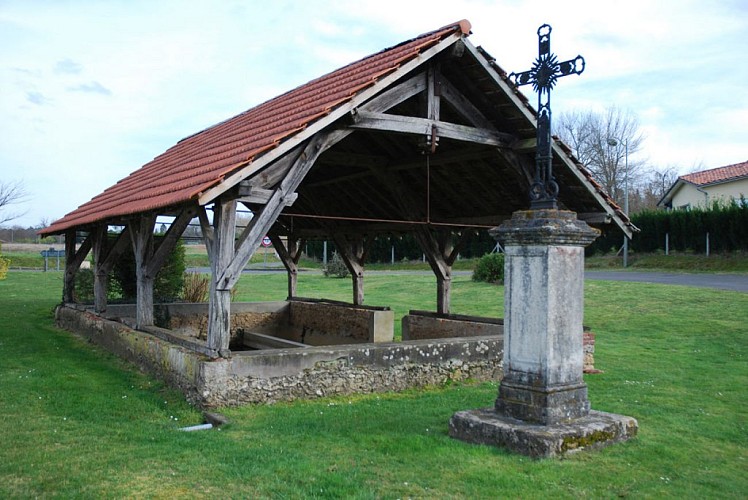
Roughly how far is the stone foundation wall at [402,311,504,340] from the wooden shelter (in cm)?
30

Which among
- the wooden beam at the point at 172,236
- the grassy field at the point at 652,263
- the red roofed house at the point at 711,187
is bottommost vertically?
the grassy field at the point at 652,263

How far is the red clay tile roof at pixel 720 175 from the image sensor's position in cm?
3391

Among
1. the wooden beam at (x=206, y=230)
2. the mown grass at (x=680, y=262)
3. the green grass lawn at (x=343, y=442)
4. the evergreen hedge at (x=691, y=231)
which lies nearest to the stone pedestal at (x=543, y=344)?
the green grass lawn at (x=343, y=442)

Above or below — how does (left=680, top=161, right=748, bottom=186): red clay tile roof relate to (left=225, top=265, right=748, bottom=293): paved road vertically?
above

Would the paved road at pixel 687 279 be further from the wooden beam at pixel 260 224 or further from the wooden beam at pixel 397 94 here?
the wooden beam at pixel 260 224

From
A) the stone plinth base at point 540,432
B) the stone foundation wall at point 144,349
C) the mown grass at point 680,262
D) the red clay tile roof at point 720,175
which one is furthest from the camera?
the red clay tile roof at point 720,175

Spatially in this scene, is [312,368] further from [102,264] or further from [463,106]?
[102,264]

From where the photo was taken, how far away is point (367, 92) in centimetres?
777

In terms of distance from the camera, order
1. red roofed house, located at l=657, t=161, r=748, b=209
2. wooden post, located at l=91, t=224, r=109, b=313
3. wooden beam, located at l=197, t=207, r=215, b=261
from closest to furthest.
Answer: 1. wooden beam, located at l=197, t=207, r=215, b=261
2. wooden post, located at l=91, t=224, r=109, b=313
3. red roofed house, located at l=657, t=161, r=748, b=209

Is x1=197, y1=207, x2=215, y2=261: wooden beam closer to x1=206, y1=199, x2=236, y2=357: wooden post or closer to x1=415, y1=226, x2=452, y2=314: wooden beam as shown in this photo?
x1=206, y1=199, x2=236, y2=357: wooden post

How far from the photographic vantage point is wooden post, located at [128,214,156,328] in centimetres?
953

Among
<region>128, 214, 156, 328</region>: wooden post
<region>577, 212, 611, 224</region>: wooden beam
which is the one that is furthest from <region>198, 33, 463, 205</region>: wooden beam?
<region>577, 212, 611, 224</region>: wooden beam

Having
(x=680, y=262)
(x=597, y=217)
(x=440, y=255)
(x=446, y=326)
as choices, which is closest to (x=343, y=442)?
(x=597, y=217)

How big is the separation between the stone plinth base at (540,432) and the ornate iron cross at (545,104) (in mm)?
1811
